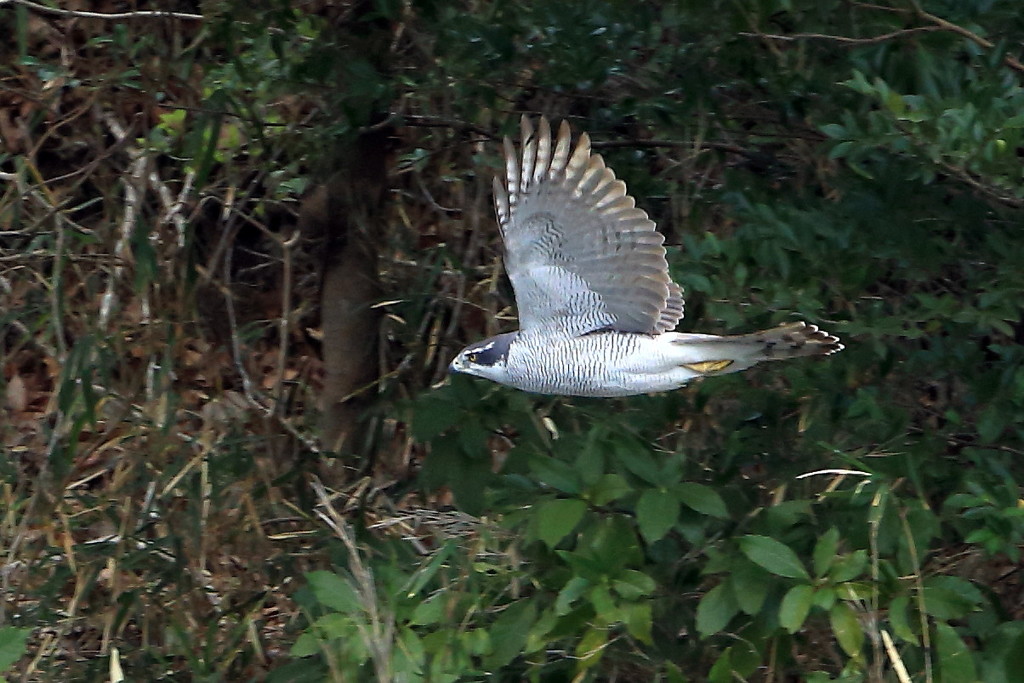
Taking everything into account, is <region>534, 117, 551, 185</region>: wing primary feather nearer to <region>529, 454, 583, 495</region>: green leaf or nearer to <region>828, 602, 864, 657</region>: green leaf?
<region>529, 454, 583, 495</region>: green leaf

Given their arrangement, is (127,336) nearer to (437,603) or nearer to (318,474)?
(318,474)

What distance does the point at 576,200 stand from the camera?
2.91 metres

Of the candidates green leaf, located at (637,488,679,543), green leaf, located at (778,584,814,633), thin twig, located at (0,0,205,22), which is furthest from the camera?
thin twig, located at (0,0,205,22)

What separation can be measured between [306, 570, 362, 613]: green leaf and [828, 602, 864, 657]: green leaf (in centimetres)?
89

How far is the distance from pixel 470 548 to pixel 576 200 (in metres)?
0.83

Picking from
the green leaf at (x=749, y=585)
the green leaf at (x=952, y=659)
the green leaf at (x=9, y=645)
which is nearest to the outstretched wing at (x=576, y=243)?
the green leaf at (x=749, y=585)

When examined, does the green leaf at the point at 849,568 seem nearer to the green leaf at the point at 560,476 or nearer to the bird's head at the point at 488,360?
the green leaf at the point at 560,476

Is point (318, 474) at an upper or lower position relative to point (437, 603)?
lower

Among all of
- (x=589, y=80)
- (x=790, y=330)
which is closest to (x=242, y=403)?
(x=589, y=80)

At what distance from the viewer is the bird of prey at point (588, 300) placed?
289cm

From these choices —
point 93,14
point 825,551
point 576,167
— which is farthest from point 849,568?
point 93,14

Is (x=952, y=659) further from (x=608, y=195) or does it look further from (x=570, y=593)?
(x=608, y=195)

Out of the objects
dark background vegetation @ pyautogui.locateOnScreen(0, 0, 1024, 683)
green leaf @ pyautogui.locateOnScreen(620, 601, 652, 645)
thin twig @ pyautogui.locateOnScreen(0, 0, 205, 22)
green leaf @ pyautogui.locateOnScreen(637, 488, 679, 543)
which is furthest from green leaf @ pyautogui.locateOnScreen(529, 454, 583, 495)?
thin twig @ pyautogui.locateOnScreen(0, 0, 205, 22)

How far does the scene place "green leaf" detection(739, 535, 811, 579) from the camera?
2.28m
